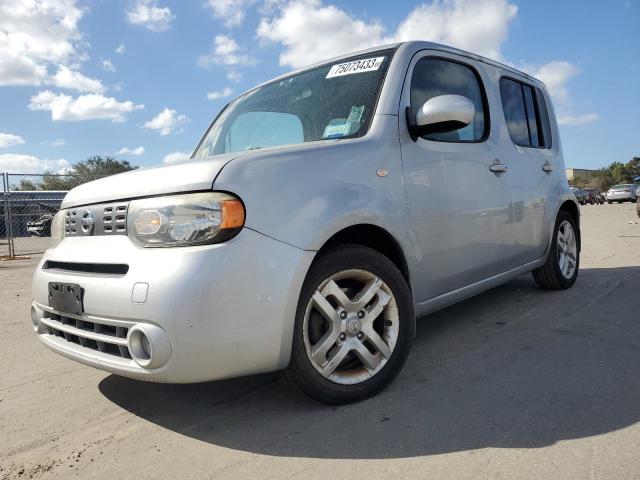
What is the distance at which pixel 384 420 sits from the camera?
221 cm

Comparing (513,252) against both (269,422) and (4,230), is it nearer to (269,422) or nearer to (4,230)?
(269,422)

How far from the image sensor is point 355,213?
2.39 meters

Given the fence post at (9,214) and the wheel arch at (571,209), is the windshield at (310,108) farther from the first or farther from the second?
the fence post at (9,214)

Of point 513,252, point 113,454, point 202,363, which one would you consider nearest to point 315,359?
point 202,363

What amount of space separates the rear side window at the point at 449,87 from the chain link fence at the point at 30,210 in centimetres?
1001

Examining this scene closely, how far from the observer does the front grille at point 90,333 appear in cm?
209

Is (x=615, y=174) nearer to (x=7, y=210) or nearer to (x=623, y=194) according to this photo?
(x=623, y=194)

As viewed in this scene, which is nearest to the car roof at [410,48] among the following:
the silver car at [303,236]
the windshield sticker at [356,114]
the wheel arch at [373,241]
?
Result: the silver car at [303,236]

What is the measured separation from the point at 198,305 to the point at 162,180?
586 mm

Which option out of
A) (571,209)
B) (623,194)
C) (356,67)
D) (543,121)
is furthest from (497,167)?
(623,194)

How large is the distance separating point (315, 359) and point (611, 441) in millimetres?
1220

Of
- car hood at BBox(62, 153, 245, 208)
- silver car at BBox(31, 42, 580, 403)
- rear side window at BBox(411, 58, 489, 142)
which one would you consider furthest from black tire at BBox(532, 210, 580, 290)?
car hood at BBox(62, 153, 245, 208)

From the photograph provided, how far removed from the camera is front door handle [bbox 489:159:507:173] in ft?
11.4

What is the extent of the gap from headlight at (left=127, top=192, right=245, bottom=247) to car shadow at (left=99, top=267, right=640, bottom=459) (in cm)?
87
